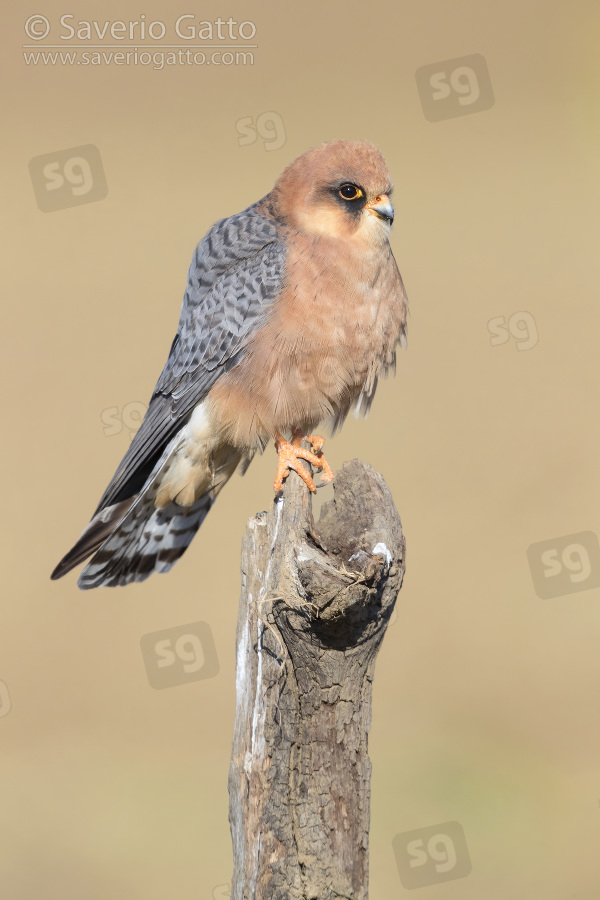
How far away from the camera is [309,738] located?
2.59 meters

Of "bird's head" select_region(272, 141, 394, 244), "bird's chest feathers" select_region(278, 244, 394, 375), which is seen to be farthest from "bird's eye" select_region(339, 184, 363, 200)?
"bird's chest feathers" select_region(278, 244, 394, 375)

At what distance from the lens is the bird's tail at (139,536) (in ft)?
12.7

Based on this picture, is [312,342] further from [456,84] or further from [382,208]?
[456,84]

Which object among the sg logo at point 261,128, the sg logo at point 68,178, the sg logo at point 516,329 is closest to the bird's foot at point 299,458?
the sg logo at point 516,329

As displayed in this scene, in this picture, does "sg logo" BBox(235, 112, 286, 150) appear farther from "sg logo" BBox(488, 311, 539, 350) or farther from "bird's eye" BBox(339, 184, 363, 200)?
"bird's eye" BBox(339, 184, 363, 200)

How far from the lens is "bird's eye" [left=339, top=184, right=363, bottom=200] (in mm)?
3555

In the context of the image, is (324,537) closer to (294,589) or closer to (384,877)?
(294,589)

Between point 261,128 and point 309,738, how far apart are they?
6754 mm

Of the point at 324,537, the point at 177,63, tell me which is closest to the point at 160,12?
the point at 177,63

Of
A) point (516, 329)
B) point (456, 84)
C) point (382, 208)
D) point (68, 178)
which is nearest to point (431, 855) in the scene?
point (382, 208)

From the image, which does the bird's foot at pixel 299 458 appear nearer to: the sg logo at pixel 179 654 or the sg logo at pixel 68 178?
the sg logo at pixel 179 654

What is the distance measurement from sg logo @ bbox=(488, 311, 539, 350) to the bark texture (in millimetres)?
4910

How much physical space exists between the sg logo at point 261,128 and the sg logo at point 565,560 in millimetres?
4116

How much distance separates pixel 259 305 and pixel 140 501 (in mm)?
982
